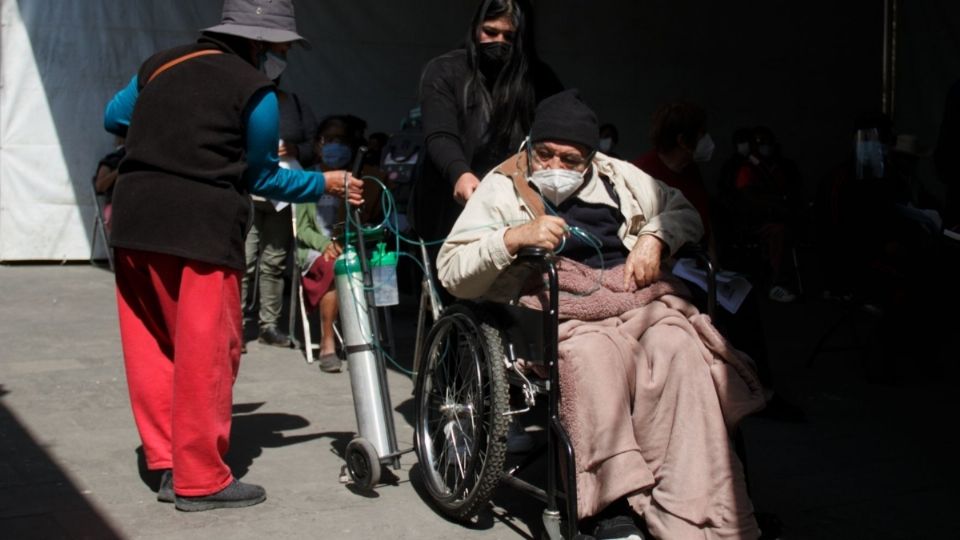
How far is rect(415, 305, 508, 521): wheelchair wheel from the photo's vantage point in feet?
13.4

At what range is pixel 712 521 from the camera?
378 centimetres

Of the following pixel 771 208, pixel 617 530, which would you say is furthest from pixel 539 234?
pixel 771 208

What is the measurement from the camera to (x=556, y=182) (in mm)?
4352

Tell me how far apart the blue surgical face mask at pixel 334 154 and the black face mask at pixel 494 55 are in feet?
8.71

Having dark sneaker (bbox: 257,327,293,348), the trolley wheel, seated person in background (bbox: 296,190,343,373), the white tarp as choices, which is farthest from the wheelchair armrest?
the white tarp

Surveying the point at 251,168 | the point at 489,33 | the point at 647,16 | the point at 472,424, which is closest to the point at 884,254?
the point at 489,33

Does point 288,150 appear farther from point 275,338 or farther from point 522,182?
point 522,182

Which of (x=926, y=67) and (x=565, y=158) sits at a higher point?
(x=565, y=158)

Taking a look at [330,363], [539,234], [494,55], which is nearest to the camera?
[539,234]

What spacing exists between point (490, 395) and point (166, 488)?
1.32m

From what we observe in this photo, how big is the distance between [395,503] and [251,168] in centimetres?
135

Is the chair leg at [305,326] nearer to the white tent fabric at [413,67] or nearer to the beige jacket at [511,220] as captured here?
the beige jacket at [511,220]

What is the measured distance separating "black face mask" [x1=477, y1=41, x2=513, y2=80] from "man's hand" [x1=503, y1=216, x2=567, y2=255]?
1.18m

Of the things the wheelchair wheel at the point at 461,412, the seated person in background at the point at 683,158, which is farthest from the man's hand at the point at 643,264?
the seated person in background at the point at 683,158
